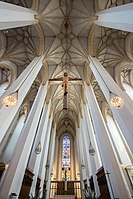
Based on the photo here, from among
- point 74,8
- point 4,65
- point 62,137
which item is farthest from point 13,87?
point 62,137

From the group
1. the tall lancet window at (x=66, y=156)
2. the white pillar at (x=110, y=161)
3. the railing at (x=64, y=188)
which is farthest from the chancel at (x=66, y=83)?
the tall lancet window at (x=66, y=156)

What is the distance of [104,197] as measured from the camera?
749cm

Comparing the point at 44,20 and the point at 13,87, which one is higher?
the point at 44,20

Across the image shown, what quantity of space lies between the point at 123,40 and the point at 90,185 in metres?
12.3

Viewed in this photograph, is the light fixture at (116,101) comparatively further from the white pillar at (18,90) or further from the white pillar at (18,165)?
the white pillar at (18,165)

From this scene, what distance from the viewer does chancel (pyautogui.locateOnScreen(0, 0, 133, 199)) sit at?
6.02 m

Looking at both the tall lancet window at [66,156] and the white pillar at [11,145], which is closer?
the white pillar at [11,145]

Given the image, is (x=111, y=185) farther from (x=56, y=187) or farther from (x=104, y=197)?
(x=56, y=187)

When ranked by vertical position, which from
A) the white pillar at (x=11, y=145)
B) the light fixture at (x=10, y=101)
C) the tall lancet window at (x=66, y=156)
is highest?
the tall lancet window at (x=66, y=156)

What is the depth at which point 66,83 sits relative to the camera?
980 centimetres

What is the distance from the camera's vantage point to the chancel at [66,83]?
6.02 meters

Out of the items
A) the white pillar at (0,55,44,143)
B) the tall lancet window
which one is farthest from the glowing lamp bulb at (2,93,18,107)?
the tall lancet window

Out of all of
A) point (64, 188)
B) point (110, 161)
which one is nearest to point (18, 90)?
point (110, 161)

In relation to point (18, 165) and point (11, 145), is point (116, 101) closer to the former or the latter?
point (18, 165)
